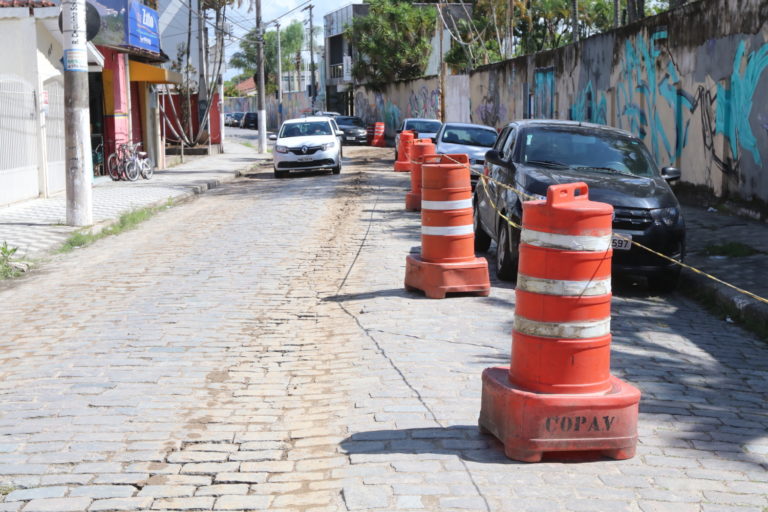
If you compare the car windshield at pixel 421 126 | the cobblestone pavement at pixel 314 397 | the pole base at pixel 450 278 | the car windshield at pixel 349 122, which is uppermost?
the car windshield at pixel 349 122

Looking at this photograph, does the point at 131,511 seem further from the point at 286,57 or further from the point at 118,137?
the point at 286,57

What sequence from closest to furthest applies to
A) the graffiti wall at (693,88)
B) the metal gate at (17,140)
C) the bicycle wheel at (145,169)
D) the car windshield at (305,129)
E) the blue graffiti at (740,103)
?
the blue graffiti at (740,103) → the graffiti wall at (693,88) → the metal gate at (17,140) → the bicycle wheel at (145,169) → the car windshield at (305,129)

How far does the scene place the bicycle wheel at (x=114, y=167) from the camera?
83.5 ft

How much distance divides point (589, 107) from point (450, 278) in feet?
53.0

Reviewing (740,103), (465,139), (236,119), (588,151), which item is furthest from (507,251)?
(236,119)

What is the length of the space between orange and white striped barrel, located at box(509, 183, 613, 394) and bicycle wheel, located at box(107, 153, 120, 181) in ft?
72.2

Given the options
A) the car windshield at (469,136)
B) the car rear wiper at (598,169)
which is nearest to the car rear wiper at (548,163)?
the car rear wiper at (598,169)

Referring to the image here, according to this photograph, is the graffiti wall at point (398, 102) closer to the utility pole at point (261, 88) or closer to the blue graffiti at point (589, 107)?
the utility pole at point (261, 88)

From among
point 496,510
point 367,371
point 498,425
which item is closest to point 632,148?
point 367,371

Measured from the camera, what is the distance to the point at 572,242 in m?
4.94

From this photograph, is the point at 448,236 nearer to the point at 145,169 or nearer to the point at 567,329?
the point at 567,329

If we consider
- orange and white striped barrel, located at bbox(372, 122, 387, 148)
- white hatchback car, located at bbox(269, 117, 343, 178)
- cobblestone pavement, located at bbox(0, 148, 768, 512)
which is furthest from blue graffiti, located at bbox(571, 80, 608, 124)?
orange and white striped barrel, located at bbox(372, 122, 387, 148)

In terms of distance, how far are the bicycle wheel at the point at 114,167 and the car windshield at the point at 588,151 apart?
54.7ft

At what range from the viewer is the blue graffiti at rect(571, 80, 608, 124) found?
2308cm
